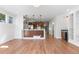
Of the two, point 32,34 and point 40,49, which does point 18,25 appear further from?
point 40,49

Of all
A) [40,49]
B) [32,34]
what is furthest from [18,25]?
[40,49]

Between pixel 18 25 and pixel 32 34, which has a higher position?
pixel 18 25

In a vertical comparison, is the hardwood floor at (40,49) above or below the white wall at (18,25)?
below

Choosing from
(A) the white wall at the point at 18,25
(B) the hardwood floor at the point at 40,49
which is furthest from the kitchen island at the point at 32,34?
(B) the hardwood floor at the point at 40,49

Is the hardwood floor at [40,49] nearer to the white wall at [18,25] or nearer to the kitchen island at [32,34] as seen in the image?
the white wall at [18,25]

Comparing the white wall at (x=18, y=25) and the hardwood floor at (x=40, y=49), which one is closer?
the hardwood floor at (x=40, y=49)

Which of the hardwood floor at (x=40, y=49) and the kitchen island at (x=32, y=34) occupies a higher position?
the kitchen island at (x=32, y=34)

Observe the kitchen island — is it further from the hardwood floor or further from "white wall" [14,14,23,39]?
the hardwood floor

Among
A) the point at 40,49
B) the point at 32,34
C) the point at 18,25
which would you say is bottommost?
the point at 40,49

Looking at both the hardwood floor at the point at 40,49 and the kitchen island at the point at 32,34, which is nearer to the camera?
the hardwood floor at the point at 40,49

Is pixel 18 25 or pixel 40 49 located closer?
pixel 40 49
